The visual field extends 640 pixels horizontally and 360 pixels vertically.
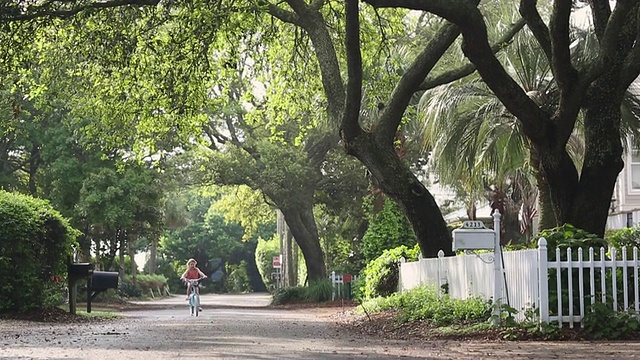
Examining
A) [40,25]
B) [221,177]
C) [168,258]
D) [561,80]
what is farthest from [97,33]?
[168,258]

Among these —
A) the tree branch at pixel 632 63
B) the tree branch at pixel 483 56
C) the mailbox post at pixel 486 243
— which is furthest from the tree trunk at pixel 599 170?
the mailbox post at pixel 486 243

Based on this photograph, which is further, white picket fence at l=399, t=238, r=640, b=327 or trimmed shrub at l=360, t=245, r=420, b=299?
trimmed shrub at l=360, t=245, r=420, b=299

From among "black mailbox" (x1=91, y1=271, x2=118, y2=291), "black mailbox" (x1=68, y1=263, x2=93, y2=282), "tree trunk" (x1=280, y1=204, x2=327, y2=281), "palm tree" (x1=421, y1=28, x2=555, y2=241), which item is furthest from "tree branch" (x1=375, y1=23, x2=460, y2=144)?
"tree trunk" (x1=280, y1=204, x2=327, y2=281)

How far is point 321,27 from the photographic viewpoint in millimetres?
21297

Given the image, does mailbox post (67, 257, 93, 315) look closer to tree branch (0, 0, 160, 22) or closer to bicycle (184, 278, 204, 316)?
bicycle (184, 278, 204, 316)

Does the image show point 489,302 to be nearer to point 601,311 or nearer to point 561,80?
point 601,311

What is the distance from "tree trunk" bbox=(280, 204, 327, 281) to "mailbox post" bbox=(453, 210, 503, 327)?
27312mm

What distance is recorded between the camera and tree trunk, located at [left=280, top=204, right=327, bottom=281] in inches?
1722

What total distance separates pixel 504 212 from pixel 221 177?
11638mm

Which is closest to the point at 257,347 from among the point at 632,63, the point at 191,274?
the point at 632,63

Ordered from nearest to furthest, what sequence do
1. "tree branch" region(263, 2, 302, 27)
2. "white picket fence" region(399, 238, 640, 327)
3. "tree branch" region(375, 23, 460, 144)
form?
"white picket fence" region(399, 238, 640, 327) < "tree branch" region(375, 23, 460, 144) < "tree branch" region(263, 2, 302, 27)

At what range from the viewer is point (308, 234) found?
4472cm

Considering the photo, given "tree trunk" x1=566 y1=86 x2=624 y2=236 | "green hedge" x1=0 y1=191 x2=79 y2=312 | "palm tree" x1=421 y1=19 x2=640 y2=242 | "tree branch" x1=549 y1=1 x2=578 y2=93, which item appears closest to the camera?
"tree branch" x1=549 y1=1 x2=578 y2=93

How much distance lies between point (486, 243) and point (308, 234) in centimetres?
2949
